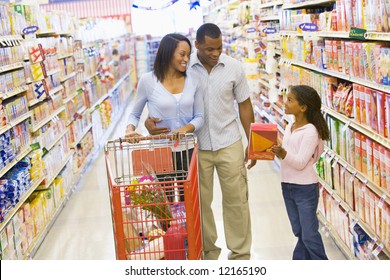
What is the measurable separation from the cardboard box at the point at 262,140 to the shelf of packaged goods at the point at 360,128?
63 centimetres

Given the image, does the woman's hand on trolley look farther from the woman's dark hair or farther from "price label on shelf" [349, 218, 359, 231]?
"price label on shelf" [349, 218, 359, 231]

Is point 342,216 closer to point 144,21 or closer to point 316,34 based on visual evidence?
point 316,34

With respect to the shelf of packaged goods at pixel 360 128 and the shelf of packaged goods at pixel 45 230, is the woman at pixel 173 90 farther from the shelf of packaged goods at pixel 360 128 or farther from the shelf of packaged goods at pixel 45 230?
the shelf of packaged goods at pixel 45 230

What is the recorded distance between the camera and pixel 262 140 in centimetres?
353

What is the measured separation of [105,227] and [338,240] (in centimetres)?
229

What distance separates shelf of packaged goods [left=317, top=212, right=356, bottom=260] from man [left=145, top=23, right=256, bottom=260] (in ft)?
2.55

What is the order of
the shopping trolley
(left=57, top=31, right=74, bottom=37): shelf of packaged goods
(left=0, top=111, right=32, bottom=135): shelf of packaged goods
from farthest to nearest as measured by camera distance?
1. (left=57, top=31, right=74, bottom=37): shelf of packaged goods
2. (left=0, top=111, right=32, bottom=135): shelf of packaged goods
3. the shopping trolley

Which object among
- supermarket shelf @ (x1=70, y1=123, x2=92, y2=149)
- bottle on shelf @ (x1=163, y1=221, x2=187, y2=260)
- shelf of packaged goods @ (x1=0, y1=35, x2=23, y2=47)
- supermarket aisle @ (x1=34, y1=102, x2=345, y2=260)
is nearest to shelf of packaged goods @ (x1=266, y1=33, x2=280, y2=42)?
supermarket aisle @ (x1=34, y1=102, x2=345, y2=260)

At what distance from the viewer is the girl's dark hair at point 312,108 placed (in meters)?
3.70

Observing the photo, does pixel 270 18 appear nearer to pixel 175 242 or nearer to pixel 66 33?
pixel 66 33

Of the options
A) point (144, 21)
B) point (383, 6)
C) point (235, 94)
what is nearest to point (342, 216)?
point (235, 94)

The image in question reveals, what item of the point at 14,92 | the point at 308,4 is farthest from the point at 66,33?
the point at 308,4

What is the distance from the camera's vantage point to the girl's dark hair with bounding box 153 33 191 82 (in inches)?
149

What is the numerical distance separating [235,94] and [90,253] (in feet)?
6.55
